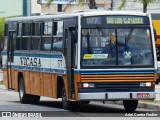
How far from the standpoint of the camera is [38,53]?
25516 millimetres

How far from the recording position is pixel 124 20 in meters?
22.3

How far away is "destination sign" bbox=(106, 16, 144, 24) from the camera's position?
72.8ft

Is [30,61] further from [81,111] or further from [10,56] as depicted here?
[81,111]

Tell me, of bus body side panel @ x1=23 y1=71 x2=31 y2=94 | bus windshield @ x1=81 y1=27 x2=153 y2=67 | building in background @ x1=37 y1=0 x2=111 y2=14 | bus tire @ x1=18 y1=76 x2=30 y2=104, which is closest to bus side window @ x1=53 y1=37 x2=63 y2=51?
bus windshield @ x1=81 y1=27 x2=153 y2=67

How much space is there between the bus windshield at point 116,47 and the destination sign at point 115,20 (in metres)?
0.19

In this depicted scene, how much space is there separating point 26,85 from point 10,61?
6.48 ft

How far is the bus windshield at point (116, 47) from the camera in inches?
853

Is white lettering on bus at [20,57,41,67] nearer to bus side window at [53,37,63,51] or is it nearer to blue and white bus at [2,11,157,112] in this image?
bus side window at [53,37,63,51]

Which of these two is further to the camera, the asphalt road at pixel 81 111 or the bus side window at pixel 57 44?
the bus side window at pixel 57 44

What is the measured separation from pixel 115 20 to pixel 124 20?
25cm

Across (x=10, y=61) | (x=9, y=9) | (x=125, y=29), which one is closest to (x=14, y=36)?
(x=10, y=61)

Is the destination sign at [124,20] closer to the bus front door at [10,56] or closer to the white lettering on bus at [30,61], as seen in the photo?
the white lettering on bus at [30,61]

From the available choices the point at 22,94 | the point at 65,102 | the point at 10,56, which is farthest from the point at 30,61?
the point at 65,102

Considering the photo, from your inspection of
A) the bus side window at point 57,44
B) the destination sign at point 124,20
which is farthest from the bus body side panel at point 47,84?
the destination sign at point 124,20
